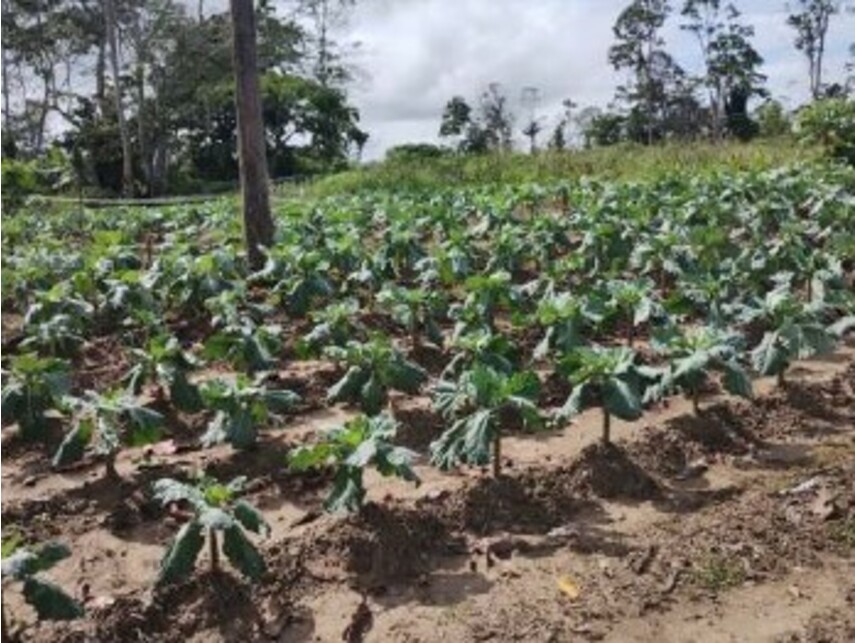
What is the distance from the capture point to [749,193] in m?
12.9

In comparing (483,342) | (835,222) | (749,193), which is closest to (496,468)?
(483,342)

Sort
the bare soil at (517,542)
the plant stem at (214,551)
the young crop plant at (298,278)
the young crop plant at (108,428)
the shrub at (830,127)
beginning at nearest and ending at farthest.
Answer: the bare soil at (517,542) < the plant stem at (214,551) < the young crop plant at (108,428) < the young crop plant at (298,278) < the shrub at (830,127)

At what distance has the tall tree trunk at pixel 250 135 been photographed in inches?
384

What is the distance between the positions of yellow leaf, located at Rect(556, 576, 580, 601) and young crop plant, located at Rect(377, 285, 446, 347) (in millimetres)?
3093

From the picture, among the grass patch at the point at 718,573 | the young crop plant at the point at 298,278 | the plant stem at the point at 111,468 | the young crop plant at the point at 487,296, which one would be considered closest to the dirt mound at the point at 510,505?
the grass patch at the point at 718,573

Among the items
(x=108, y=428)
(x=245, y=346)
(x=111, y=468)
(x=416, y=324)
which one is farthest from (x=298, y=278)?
(x=108, y=428)

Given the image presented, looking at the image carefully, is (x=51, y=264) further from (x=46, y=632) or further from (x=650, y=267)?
Result: (x=46, y=632)

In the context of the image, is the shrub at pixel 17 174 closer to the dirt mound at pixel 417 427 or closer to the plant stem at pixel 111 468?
the plant stem at pixel 111 468

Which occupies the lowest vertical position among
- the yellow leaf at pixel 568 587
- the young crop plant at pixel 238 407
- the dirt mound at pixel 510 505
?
the yellow leaf at pixel 568 587

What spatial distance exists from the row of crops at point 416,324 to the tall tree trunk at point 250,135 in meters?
0.32

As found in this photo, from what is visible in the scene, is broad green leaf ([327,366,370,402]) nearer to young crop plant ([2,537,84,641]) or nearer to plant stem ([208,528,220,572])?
plant stem ([208,528,220,572])

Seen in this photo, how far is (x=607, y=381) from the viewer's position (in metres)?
5.17

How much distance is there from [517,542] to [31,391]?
2.64m

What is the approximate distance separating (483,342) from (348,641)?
2.29 m
